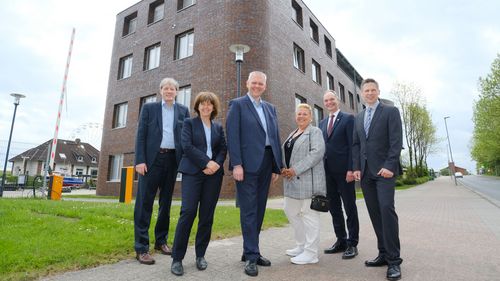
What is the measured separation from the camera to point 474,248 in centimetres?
445

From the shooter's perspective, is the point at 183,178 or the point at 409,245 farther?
the point at 409,245

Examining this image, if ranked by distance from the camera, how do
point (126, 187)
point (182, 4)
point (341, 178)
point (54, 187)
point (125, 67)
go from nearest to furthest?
point (341, 178) → point (126, 187) → point (54, 187) → point (182, 4) → point (125, 67)

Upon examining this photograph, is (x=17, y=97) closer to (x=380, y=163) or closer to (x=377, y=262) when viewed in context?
(x=380, y=163)

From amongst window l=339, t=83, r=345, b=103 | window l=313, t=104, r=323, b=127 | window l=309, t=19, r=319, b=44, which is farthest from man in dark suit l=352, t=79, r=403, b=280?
window l=339, t=83, r=345, b=103

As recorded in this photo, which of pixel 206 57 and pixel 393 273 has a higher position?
pixel 206 57

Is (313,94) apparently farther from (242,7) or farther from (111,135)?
(111,135)

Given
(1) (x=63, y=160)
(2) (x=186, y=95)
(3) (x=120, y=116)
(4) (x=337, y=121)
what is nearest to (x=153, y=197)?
(4) (x=337, y=121)

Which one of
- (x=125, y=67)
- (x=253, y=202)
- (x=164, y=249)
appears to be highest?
(x=125, y=67)

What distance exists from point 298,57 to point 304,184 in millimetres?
17469

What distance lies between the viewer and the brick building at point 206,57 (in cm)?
1545

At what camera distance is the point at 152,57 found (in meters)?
19.8

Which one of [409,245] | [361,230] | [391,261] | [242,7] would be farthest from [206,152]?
[242,7]

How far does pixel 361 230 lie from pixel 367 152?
3.05m

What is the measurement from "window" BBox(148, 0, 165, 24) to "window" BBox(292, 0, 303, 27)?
28.5ft
